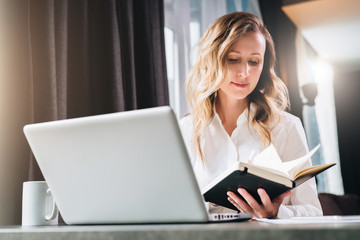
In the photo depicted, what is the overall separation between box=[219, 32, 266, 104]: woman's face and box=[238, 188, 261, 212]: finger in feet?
2.62

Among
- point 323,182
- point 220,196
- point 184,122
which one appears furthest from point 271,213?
point 323,182

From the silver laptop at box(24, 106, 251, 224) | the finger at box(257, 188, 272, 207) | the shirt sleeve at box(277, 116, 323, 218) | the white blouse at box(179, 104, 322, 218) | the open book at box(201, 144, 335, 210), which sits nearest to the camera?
the silver laptop at box(24, 106, 251, 224)

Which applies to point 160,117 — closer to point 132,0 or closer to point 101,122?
point 101,122

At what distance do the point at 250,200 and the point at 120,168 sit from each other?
37 centimetres

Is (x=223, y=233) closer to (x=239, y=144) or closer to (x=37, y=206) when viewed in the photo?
(x=37, y=206)

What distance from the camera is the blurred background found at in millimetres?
1413

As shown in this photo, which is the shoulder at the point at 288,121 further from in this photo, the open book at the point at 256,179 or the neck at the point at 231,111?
the open book at the point at 256,179

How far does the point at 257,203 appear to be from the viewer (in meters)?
1.00

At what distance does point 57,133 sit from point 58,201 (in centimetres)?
16

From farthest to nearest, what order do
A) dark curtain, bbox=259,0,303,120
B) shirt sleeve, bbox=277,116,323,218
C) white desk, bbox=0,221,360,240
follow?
dark curtain, bbox=259,0,303,120 → shirt sleeve, bbox=277,116,323,218 → white desk, bbox=0,221,360,240

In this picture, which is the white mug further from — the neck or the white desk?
the neck

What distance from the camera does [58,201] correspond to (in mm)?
884

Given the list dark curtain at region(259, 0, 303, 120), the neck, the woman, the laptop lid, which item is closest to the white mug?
the laptop lid

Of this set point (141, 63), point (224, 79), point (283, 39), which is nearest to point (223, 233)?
point (224, 79)
